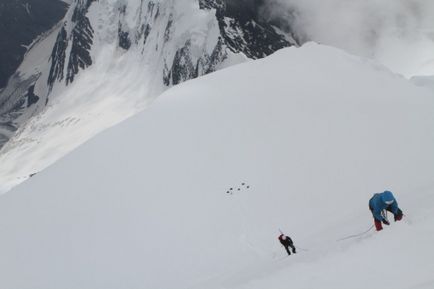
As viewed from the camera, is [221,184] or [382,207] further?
[221,184]

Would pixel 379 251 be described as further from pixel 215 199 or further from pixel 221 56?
pixel 221 56

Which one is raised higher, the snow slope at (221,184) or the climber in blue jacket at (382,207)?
the snow slope at (221,184)

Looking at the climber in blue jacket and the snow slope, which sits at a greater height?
the snow slope

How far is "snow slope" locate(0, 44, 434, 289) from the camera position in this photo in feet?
87.4

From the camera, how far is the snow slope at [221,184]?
87.4ft

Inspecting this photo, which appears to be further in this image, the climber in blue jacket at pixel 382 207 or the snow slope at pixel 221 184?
the snow slope at pixel 221 184

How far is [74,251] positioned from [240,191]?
954 centimetres

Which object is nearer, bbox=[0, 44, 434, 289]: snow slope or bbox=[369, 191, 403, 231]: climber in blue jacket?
bbox=[369, 191, 403, 231]: climber in blue jacket

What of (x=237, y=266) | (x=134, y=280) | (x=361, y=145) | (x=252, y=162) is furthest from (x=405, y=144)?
(x=134, y=280)

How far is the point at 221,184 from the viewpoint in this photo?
105ft

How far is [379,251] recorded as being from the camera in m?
14.0

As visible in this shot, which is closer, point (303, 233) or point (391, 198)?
point (391, 198)

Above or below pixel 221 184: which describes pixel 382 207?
below

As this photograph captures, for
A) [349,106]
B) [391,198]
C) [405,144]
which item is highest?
[349,106]
